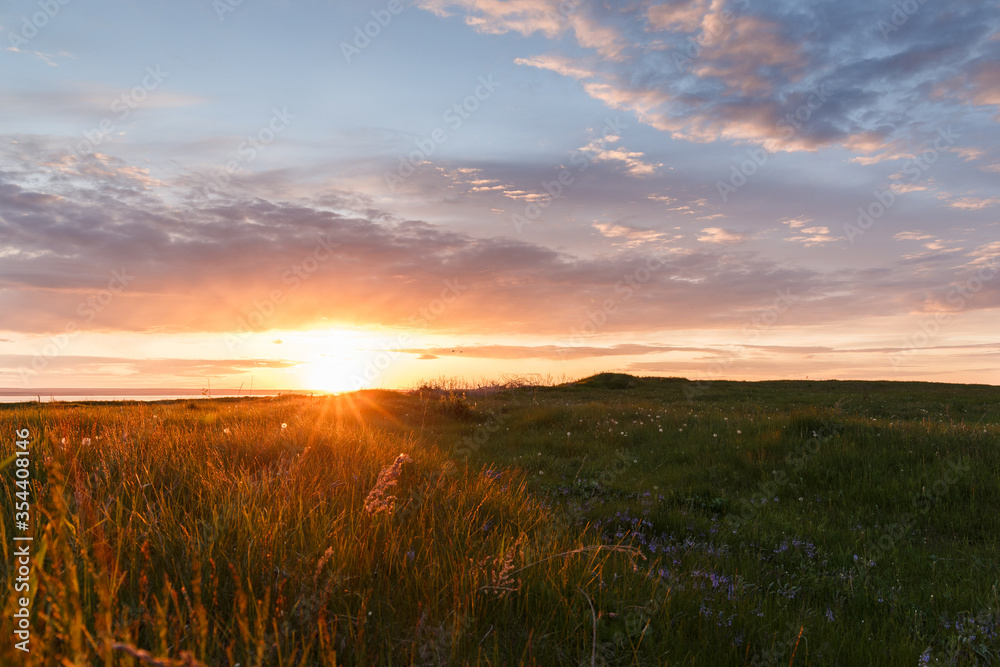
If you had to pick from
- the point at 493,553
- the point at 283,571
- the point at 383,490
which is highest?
the point at 383,490

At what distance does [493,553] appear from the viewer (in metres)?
3.85

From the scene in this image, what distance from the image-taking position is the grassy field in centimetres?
263

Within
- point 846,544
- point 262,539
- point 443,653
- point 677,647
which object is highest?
point 262,539

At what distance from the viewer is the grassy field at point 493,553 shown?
2.63 metres

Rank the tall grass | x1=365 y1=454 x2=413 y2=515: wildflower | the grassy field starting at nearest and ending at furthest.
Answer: the tall grass → the grassy field → x1=365 y1=454 x2=413 y2=515: wildflower

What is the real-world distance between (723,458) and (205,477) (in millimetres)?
8846

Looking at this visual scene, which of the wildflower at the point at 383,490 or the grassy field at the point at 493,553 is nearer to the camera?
the grassy field at the point at 493,553

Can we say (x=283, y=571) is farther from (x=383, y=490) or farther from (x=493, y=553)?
(x=493, y=553)

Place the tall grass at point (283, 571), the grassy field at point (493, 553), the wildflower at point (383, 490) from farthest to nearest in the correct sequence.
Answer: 1. the wildflower at point (383, 490)
2. the grassy field at point (493, 553)
3. the tall grass at point (283, 571)

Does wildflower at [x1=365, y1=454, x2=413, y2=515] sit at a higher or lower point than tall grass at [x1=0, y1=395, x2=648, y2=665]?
higher

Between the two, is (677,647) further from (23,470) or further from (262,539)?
(23,470)

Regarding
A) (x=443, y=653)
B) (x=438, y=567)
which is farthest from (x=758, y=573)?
(x=443, y=653)

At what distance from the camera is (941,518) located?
25.0ft

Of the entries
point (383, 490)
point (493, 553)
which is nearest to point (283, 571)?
point (383, 490)
